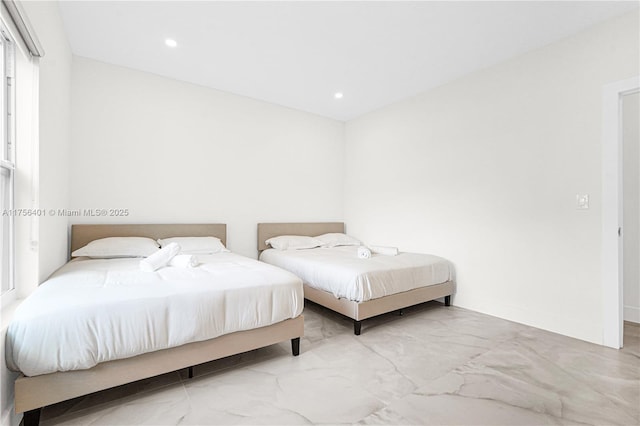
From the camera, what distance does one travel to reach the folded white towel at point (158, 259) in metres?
2.21

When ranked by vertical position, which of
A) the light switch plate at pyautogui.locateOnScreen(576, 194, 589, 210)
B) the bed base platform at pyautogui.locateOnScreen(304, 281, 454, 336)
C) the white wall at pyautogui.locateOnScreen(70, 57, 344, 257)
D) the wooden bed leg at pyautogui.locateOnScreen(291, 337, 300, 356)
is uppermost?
the white wall at pyautogui.locateOnScreen(70, 57, 344, 257)

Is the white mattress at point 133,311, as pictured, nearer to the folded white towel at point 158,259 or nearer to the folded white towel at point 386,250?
the folded white towel at point 158,259

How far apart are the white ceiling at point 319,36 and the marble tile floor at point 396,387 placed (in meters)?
2.56

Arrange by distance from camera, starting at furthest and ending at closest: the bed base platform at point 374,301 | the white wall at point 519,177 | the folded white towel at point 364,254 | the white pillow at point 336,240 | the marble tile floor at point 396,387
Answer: the white pillow at point 336,240 < the folded white towel at point 364,254 < the bed base platform at point 374,301 < the white wall at point 519,177 < the marble tile floor at point 396,387

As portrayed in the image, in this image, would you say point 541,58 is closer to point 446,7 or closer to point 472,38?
point 472,38

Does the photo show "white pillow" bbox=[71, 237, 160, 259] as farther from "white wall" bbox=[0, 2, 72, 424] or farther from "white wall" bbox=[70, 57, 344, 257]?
"white wall" bbox=[70, 57, 344, 257]

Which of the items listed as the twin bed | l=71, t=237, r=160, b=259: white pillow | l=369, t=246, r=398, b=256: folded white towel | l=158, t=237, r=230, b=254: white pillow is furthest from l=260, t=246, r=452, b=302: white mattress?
l=71, t=237, r=160, b=259: white pillow

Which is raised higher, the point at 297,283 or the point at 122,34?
the point at 122,34

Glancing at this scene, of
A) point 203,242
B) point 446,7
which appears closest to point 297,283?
point 203,242

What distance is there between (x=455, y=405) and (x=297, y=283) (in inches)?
45.7

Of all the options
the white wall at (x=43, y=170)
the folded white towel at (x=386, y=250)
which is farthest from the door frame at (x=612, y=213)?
the white wall at (x=43, y=170)

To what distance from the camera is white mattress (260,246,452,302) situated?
8.46 feet

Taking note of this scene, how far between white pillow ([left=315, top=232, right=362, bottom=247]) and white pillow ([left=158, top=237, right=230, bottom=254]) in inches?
58.1

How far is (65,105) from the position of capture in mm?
2646
